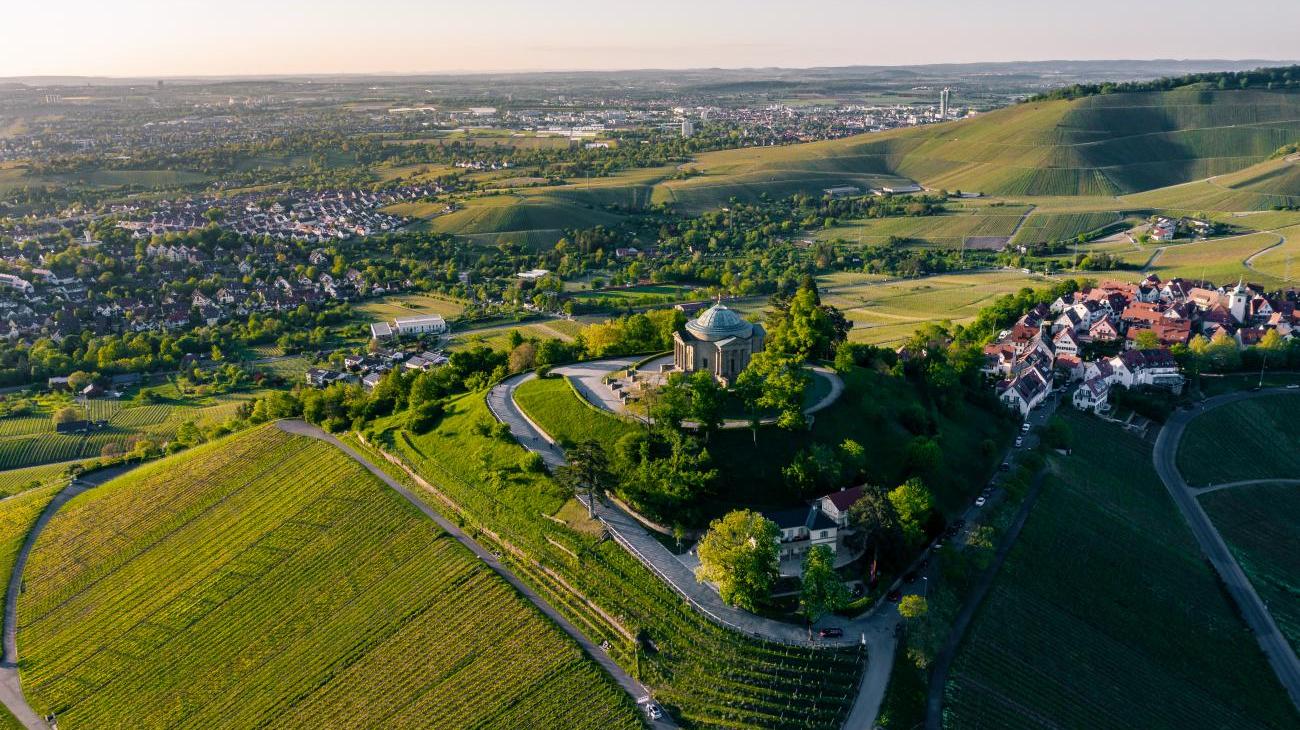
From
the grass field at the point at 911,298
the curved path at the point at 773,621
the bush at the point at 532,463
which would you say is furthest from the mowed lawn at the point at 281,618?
the grass field at the point at 911,298

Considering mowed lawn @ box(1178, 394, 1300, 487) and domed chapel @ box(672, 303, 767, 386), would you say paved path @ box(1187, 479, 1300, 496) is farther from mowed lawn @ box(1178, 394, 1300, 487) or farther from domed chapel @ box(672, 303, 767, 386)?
domed chapel @ box(672, 303, 767, 386)

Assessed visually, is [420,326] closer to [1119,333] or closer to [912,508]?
[912,508]

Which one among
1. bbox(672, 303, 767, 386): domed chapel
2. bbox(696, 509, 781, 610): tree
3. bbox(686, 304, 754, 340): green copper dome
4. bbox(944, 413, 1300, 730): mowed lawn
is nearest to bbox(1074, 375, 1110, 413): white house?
bbox(944, 413, 1300, 730): mowed lawn

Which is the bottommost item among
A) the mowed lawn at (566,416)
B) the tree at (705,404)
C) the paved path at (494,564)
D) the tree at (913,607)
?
the paved path at (494,564)

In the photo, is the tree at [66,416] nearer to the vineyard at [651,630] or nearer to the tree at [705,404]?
the vineyard at [651,630]

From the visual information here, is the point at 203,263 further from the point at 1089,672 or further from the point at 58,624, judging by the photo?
the point at 1089,672

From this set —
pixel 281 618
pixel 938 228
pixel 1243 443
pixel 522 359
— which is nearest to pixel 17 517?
pixel 281 618

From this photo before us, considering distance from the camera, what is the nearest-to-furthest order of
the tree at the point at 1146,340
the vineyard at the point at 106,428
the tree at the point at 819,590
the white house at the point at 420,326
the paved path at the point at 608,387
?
the tree at the point at 819,590 → the paved path at the point at 608,387 → the vineyard at the point at 106,428 → the tree at the point at 1146,340 → the white house at the point at 420,326
